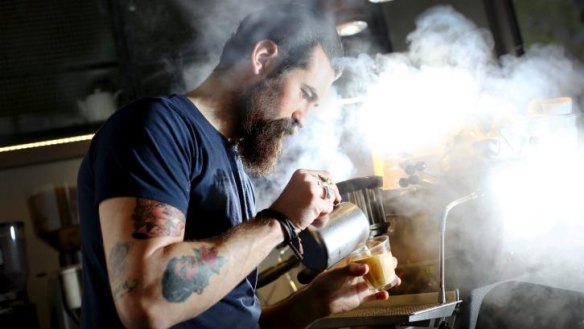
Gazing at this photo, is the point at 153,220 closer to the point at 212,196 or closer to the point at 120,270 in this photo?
the point at 120,270

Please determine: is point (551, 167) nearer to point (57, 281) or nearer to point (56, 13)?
point (57, 281)

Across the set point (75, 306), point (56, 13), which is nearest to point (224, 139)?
point (75, 306)

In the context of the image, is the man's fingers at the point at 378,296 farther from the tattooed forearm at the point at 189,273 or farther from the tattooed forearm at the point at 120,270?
the tattooed forearm at the point at 120,270

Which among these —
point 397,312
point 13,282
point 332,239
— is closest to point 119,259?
point 332,239

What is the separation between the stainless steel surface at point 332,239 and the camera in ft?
4.82

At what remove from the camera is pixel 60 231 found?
342 cm

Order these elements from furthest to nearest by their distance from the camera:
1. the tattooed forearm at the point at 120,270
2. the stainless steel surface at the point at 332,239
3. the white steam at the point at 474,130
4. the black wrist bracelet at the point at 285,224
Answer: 1. the white steam at the point at 474,130
2. the stainless steel surface at the point at 332,239
3. the black wrist bracelet at the point at 285,224
4. the tattooed forearm at the point at 120,270

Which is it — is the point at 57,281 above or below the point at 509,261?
above

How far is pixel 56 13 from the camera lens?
3334mm

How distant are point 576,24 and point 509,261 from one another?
185 cm

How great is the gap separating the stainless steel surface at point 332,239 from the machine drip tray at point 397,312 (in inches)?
10.3

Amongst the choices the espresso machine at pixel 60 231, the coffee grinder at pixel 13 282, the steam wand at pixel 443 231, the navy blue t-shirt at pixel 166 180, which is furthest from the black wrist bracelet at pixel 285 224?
the coffee grinder at pixel 13 282

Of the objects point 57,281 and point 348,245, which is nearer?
point 348,245

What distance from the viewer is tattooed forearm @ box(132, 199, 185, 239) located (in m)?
1.10
